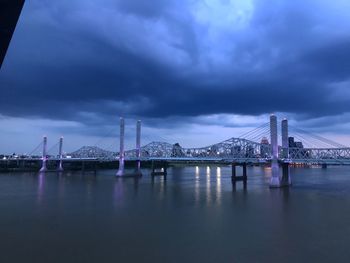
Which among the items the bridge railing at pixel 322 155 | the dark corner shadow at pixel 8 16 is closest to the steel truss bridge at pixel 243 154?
the bridge railing at pixel 322 155

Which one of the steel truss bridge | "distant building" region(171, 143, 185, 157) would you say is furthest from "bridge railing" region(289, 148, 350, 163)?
"distant building" region(171, 143, 185, 157)

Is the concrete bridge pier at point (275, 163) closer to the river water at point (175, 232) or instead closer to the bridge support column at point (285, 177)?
the bridge support column at point (285, 177)

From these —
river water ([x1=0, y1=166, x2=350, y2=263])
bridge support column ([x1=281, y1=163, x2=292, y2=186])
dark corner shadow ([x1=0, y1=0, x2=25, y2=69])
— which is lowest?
river water ([x1=0, y1=166, x2=350, y2=263])

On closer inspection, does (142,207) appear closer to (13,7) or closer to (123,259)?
(123,259)

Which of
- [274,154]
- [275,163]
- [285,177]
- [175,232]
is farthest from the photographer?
[285,177]

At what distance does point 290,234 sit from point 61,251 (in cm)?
1131

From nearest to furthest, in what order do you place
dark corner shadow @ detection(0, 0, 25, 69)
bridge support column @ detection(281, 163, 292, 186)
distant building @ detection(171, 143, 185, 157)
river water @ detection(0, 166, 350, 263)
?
1. dark corner shadow @ detection(0, 0, 25, 69)
2. river water @ detection(0, 166, 350, 263)
3. bridge support column @ detection(281, 163, 292, 186)
4. distant building @ detection(171, 143, 185, 157)

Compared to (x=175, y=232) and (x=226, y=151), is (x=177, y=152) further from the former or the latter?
(x=175, y=232)

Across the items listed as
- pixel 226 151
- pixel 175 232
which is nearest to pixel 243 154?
pixel 226 151

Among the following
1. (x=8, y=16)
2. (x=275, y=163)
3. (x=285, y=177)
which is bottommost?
(x=285, y=177)

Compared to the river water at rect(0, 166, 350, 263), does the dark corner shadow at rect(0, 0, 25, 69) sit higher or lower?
higher

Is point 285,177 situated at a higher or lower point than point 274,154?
lower

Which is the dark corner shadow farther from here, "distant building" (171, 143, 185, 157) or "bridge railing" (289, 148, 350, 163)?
"distant building" (171, 143, 185, 157)

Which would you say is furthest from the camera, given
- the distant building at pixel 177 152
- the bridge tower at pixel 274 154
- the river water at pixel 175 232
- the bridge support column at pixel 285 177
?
the distant building at pixel 177 152
